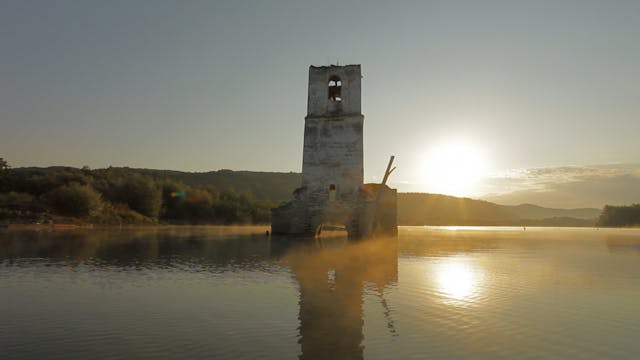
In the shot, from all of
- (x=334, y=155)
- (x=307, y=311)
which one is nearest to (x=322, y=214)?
(x=334, y=155)

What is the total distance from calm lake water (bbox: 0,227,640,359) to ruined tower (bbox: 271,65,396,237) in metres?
17.8

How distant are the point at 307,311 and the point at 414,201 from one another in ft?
507

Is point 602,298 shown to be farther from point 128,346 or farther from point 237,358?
point 128,346

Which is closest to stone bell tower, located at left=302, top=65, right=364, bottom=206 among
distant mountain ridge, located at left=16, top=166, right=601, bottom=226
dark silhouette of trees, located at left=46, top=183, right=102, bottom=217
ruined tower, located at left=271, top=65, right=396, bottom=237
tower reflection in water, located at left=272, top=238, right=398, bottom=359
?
ruined tower, located at left=271, top=65, right=396, bottom=237

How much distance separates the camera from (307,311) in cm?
833

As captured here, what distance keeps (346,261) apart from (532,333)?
10547 millimetres

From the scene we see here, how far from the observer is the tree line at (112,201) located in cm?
4322

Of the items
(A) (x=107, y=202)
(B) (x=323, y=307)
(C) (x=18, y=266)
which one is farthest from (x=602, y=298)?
(A) (x=107, y=202)

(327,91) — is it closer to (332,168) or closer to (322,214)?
(332,168)

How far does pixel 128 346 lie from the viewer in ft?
19.7

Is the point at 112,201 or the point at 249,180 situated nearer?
the point at 112,201

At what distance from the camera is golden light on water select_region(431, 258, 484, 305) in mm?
10188

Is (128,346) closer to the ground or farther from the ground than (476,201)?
closer to the ground

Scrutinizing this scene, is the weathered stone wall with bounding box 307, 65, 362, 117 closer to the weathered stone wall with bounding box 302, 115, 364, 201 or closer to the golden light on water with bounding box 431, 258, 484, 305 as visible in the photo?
the weathered stone wall with bounding box 302, 115, 364, 201
